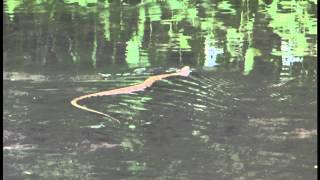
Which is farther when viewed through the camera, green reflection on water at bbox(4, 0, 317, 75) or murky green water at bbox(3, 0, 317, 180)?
green reflection on water at bbox(4, 0, 317, 75)

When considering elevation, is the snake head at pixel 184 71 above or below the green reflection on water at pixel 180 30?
below

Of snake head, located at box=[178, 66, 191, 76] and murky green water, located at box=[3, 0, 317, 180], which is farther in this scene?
snake head, located at box=[178, 66, 191, 76]

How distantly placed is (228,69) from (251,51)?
70 millimetres

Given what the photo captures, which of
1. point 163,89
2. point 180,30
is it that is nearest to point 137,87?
point 163,89

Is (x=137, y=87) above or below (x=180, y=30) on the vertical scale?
below

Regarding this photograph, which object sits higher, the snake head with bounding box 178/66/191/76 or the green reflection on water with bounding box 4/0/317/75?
the green reflection on water with bounding box 4/0/317/75

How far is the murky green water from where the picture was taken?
3.43 ft

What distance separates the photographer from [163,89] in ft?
3.79

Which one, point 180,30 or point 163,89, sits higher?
point 180,30

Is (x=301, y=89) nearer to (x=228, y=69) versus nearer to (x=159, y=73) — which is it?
(x=228, y=69)

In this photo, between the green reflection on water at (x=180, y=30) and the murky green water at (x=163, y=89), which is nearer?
the murky green water at (x=163, y=89)

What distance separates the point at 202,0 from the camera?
4.02 ft

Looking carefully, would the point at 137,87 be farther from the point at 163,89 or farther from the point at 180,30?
the point at 180,30

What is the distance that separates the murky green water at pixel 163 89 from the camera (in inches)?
41.2
